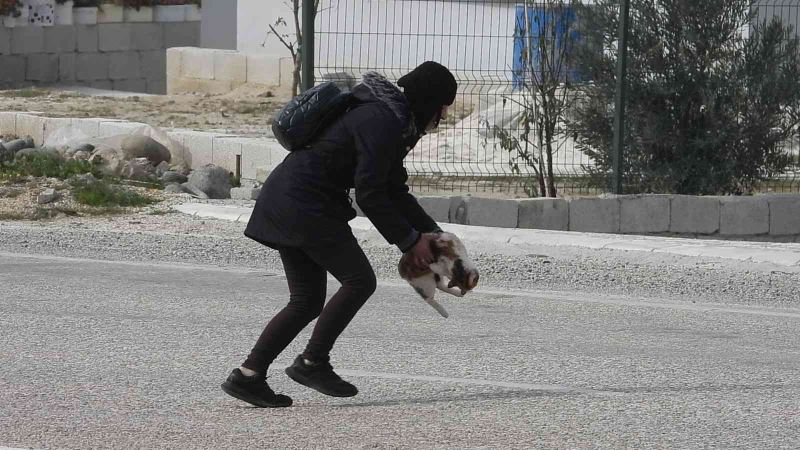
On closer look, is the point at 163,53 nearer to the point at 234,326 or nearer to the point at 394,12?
the point at 394,12

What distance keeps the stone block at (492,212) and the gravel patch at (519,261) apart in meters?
1.49

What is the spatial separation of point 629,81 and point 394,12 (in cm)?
246

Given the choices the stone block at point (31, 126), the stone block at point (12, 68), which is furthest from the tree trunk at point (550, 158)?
the stone block at point (12, 68)

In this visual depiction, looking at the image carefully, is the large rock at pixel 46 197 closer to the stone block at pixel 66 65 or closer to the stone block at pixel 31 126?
the stone block at pixel 31 126

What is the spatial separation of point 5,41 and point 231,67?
421 cm

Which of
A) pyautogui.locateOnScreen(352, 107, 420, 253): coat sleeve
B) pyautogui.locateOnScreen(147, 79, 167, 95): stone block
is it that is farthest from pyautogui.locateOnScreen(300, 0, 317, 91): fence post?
pyautogui.locateOnScreen(147, 79, 167, 95): stone block

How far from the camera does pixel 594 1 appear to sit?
513 inches

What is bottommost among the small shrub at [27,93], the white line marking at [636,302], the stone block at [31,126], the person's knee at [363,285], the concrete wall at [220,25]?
the white line marking at [636,302]

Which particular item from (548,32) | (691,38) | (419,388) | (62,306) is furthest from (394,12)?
(419,388)

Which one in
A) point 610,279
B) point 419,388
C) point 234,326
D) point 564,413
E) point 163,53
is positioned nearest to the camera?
point 564,413

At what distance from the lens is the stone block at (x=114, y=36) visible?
24.6m

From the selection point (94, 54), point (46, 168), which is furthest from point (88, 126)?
point (94, 54)

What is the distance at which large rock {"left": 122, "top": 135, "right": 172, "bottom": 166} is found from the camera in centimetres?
1434

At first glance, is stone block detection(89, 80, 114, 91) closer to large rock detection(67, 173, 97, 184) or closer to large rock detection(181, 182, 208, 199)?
large rock detection(67, 173, 97, 184)
